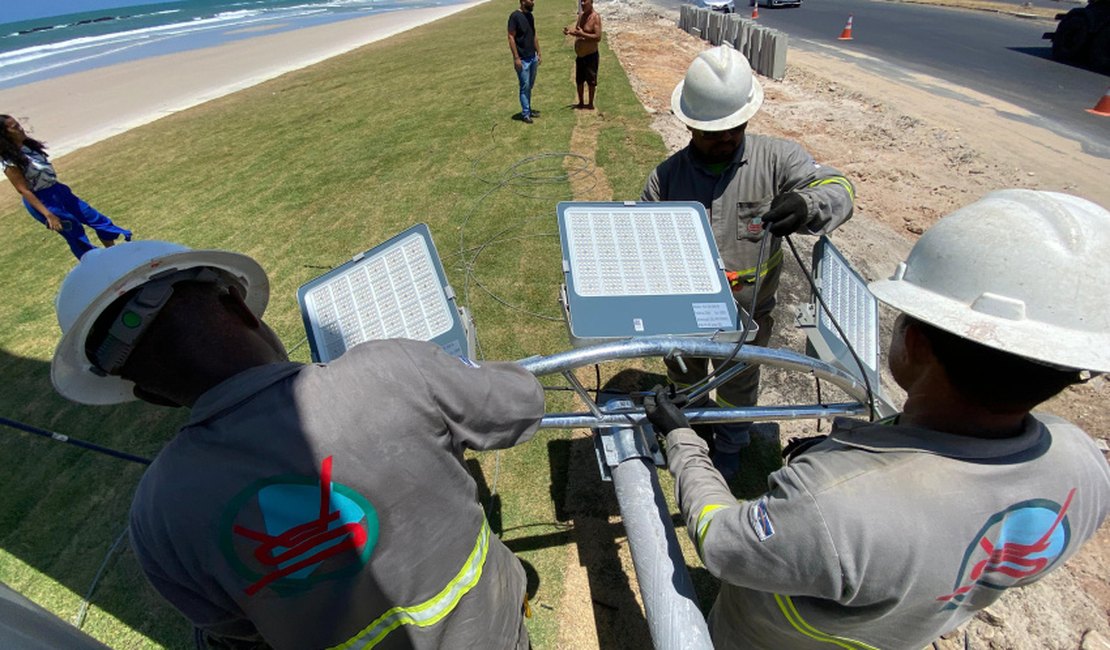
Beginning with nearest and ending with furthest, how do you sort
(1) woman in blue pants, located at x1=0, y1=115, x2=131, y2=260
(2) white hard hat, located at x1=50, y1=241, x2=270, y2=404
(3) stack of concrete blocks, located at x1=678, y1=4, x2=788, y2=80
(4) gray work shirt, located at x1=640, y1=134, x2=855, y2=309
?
(2) white hard hat, located at x1=50, y1=241, x2=270, y2=404 → (4) gray work shirt, located at x1=640, y1=134, x2=855, y2=309 → (1) woman in blue pants, located at x1=0, y1=115, x2=131, y2=260 → (3) stack of concrete blocks, located at x1=678, y1=4, x2=788, y2=80

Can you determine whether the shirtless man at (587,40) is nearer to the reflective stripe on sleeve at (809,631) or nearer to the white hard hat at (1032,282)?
the white hard hat at (1032,282)

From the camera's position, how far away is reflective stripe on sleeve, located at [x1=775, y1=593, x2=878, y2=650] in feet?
4.48

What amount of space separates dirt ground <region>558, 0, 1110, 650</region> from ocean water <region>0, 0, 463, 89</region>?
2852cm

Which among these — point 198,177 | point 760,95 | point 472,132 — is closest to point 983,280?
point 760,95

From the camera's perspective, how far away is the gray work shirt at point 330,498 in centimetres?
107

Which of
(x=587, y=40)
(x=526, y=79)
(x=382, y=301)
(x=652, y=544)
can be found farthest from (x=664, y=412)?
(x=587, y=40)

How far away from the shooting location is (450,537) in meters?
1.36

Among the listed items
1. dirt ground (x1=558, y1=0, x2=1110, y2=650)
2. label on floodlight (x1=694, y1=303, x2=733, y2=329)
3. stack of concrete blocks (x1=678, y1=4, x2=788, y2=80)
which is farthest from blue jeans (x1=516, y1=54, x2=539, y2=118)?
label on floodlight (x1=694, y1=303, x2=733, y2=329)

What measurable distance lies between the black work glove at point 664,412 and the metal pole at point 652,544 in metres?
0.14

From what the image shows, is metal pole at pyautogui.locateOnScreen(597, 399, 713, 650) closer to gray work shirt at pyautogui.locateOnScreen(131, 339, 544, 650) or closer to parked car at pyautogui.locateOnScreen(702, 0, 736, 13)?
gray work shirt at pyautogui.locateOnScreen(131, 339, 544, 650)

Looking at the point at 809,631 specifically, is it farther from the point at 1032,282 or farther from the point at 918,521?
the point at 1032,282

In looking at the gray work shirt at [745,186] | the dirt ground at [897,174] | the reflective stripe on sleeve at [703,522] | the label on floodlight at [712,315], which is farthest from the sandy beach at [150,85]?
the reflective stripe on sleeve at [703,522]

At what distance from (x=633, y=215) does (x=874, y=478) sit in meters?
1.31

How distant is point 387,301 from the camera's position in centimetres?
193
